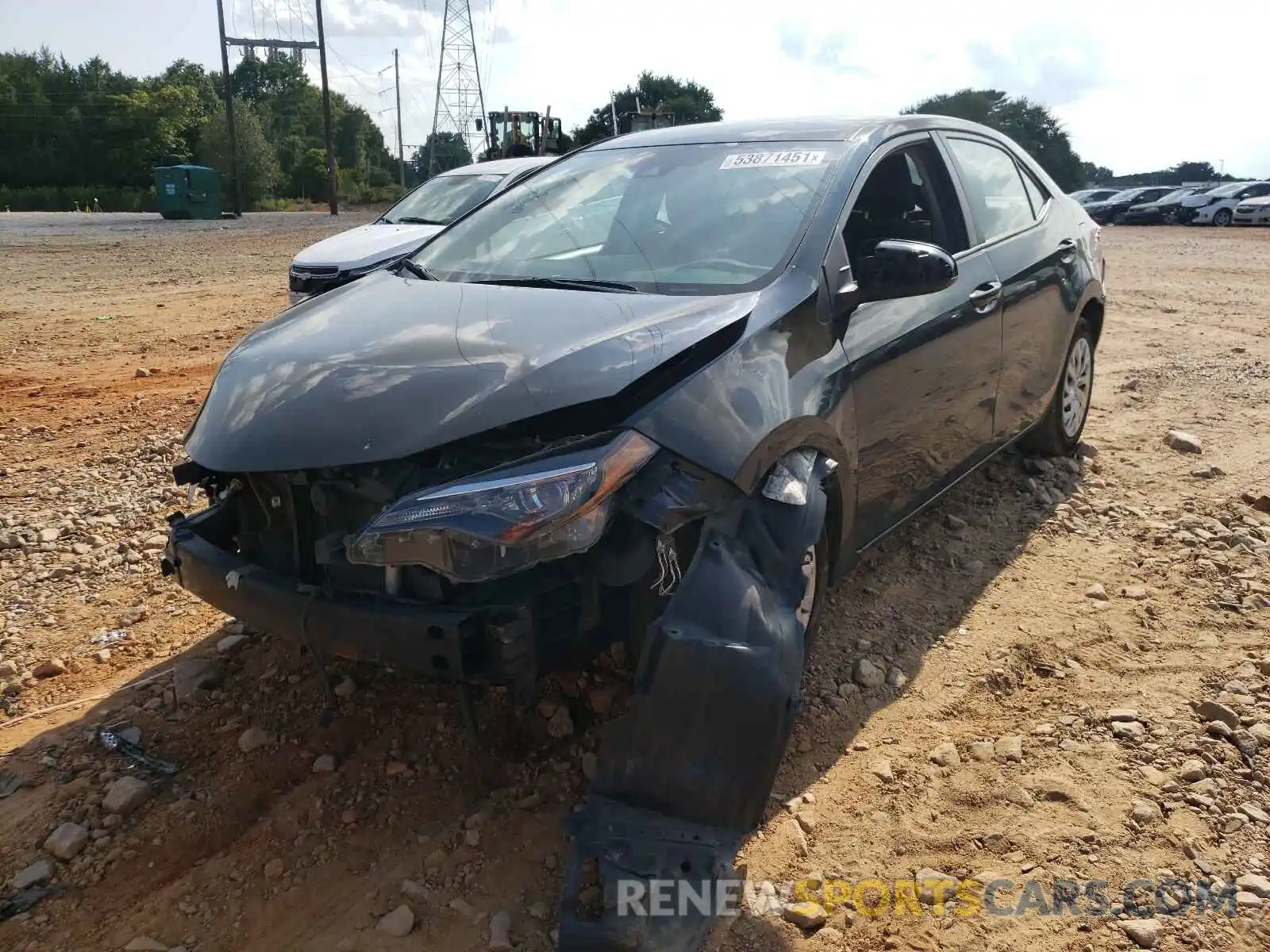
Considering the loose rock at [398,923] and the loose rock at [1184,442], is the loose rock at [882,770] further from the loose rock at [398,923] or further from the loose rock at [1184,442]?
the loose rock at [1184,442]

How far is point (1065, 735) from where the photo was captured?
2869 mm

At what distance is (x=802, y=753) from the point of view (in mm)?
2834

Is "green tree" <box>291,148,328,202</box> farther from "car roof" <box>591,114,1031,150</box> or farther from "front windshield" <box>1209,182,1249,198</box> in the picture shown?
"car roof" <box>591,114,1031,150</box>

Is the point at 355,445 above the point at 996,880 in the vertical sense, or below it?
above

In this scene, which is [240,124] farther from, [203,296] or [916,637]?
[916,637]

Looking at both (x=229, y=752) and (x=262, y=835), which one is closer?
(x=262, y=835)

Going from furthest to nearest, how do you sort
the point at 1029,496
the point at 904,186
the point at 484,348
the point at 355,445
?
the point at 1029,496 → the point at 904,186 → the point at 484,348 → the point at 355,445

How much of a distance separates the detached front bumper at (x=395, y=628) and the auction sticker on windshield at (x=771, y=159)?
1927 millimetres

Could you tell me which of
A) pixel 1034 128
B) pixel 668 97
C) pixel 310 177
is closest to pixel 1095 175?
pixel 1034 128

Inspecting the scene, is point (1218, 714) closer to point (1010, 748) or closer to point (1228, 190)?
point (1010, 748)

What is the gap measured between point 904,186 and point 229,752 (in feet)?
9.90

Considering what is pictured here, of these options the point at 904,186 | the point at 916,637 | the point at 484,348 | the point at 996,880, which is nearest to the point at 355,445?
the point at 484,348

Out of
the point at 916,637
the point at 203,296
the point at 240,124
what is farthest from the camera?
the point at 240,124

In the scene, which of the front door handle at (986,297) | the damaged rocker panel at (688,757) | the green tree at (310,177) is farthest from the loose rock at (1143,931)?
the green tree at (310,177)
